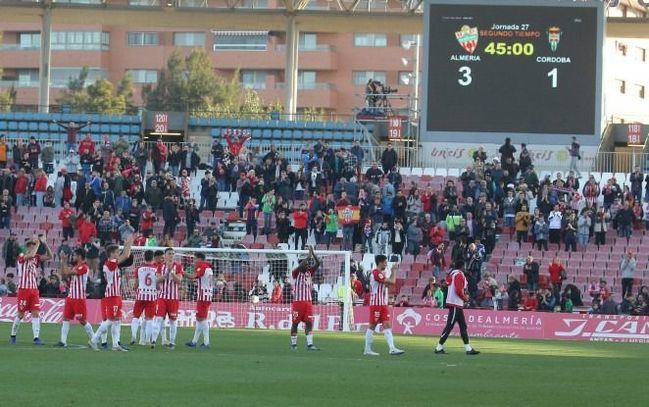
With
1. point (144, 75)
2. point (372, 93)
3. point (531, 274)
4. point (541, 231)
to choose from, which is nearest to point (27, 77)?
point (144, 75)

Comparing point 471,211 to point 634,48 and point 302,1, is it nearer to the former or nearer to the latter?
point 302,1

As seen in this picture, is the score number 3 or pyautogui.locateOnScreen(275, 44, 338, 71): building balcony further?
pyautogui.locateOnScreen(275, 44, 338, 71): building balcony

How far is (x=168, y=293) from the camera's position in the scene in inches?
1076

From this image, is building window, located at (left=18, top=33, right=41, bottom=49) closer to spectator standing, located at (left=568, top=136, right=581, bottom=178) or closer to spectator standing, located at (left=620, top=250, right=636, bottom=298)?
spectator standing, located at (left=568, top=136, right=581, bottom=178)

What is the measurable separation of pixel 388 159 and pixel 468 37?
5.00 metres

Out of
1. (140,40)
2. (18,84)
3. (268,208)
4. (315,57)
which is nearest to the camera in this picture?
(268,208)

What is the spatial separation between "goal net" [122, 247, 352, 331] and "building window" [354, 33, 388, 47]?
7067 cm

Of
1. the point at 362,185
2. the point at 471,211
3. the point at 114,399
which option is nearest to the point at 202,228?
the point at 362,185

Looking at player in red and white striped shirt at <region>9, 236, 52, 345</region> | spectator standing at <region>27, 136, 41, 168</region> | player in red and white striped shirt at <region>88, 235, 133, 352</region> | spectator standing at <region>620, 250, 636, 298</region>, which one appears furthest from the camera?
spectator standing at <region>27, 136, 41, 168</region>

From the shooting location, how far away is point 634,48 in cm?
10681

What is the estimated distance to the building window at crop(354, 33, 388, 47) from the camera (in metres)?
109

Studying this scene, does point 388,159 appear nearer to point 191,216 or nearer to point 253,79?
point 191,216

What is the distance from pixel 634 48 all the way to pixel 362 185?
214 ft

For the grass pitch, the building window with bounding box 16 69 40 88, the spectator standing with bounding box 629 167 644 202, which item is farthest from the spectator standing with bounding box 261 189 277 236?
the building window with bounding box 16 69 40 88
